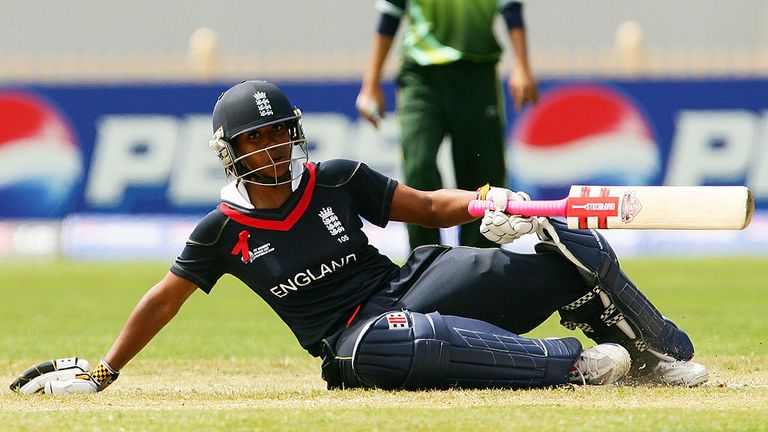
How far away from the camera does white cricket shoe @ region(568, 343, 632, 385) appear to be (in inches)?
209

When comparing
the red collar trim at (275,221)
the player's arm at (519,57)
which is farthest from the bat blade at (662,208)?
the player's arm at (519,57)

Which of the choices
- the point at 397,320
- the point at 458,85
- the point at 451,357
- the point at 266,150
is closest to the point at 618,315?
the point at 451,357

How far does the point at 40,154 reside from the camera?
17.8m

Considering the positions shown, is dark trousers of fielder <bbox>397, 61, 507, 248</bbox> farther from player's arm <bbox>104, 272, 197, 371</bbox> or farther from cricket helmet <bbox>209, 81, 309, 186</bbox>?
player's arm <bbox>104, 272, 197, 371</bbox>

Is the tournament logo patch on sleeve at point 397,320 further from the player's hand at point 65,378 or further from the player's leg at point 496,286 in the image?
the player's hand at point 65,378

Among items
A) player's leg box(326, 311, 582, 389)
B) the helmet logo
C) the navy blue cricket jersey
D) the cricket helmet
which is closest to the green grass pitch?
player's leg box(326, 311, 582, 389)

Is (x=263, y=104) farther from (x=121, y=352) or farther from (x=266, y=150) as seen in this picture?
(x=121, y=352)

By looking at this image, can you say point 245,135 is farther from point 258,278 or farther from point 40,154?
point 40,154

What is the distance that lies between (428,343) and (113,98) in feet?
44.8

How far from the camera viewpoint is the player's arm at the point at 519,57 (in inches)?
313

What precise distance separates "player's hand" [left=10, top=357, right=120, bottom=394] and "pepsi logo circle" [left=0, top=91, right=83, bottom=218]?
1238cm

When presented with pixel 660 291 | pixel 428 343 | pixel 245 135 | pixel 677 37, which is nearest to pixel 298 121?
pixel 245 135

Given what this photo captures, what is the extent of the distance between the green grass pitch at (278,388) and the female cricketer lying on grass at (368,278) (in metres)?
0.13

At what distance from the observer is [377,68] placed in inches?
319
